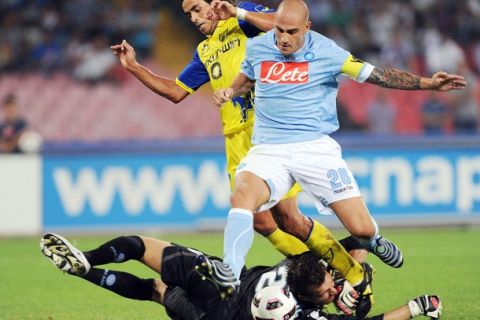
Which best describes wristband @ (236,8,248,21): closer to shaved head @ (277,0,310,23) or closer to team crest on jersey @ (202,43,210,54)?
shaved head @ (277,0,310,23)

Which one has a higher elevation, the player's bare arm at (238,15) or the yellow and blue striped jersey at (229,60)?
the player's bare arm at (238,15)

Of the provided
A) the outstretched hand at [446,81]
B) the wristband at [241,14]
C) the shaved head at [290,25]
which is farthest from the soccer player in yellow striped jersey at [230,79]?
the outstretched hand at [446,81]

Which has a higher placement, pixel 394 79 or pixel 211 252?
pixel 394 79

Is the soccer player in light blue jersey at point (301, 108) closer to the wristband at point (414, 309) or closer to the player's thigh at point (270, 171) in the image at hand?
the player's thigh at point (270, 171)

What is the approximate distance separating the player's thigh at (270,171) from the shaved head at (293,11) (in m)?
0.94

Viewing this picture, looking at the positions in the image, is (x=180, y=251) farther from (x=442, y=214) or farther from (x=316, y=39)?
(x=442, y=214)

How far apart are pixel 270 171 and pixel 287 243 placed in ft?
5.03

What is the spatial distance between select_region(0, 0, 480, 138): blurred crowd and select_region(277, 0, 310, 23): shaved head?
505 inches

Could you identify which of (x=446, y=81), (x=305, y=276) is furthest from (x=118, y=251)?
(x=446, y=81)

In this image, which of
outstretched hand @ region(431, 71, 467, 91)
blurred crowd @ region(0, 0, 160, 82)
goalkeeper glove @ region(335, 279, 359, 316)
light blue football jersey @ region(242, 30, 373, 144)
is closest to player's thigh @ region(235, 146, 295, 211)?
light blue football jersey @ region(242, 30, 373, 144)

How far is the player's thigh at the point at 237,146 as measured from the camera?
8.96 meters

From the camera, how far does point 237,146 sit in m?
9.02

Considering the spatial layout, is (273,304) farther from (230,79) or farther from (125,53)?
(125,53)

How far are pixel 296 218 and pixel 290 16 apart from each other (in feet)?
5.68
